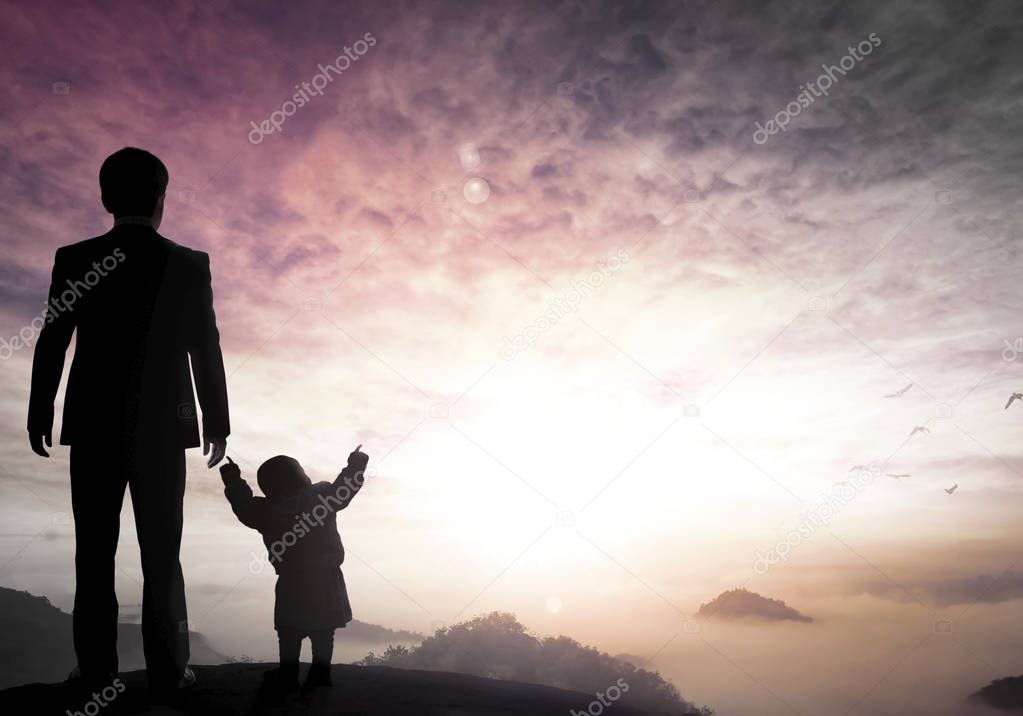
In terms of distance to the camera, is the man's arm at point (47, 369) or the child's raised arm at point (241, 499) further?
the child's raised arm at point (241, 499)

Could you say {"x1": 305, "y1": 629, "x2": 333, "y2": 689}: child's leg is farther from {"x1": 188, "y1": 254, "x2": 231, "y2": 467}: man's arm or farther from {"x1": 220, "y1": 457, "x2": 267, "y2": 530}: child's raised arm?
{"x1": 188, "y1": 254, "x2": 231, "y2": 467}: man's arm

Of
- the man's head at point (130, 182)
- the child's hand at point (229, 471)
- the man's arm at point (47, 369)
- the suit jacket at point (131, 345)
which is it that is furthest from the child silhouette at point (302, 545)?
the man's head at point (130, 182)

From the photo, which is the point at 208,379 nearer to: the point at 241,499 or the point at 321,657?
the point at 241,499

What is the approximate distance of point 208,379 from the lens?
15.1 feet

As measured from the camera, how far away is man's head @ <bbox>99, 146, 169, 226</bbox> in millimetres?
4473

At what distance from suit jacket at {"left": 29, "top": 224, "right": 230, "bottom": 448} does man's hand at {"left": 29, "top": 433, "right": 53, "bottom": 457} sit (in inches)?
1.8

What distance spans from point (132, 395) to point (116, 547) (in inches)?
41.4

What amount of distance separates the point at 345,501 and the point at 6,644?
485 ft

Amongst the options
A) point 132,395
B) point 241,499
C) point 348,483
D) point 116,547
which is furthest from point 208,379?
point 348,483

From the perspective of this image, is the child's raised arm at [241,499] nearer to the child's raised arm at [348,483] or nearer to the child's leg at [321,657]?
the child's raised arm at [348,483]

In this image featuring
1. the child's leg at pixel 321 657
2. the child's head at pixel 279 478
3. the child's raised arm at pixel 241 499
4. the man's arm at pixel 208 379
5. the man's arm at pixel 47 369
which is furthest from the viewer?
the child's head at pixel 279 478

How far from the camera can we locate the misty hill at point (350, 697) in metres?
4.18

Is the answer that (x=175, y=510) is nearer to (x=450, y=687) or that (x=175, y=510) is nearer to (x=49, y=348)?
(x=49, y=348)

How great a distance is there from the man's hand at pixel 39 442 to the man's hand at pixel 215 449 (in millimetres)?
1084
